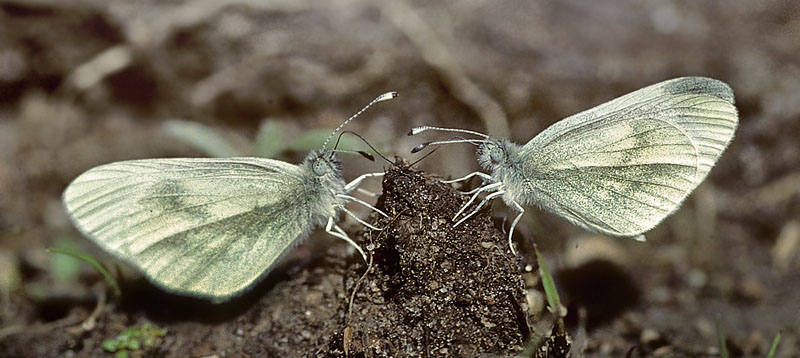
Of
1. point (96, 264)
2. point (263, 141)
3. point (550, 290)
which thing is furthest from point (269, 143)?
point (550, 290)

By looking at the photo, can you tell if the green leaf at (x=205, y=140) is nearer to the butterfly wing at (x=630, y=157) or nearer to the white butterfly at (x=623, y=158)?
the white butterfly at (x=623, y=158)

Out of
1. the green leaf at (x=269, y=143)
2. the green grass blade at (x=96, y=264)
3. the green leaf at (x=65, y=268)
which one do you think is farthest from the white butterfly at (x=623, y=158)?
the green leaf at (x=65, y=268)

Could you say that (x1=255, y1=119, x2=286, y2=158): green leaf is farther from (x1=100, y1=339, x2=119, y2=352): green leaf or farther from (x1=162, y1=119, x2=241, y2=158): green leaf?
(x1=100, y1=339, x2=119, y2=352): green leaf

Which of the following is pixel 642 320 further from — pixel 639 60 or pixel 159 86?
pixel 159 86

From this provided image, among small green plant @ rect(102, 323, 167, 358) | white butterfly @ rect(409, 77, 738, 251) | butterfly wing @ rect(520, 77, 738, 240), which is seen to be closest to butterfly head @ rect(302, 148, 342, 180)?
white butterfly @ rect(409, 77, 738, 251)

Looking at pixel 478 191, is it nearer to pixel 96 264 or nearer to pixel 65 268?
pixel 96 264

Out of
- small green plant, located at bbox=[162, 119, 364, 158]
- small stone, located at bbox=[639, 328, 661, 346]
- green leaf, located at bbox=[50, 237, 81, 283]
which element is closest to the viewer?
small stone, located at bbox=[639, 328, 661, 346]

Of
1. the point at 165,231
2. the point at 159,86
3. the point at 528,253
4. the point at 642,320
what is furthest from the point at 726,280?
the point at 159,86
